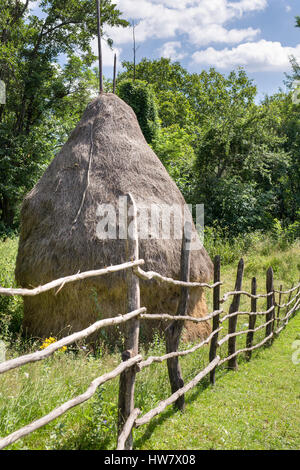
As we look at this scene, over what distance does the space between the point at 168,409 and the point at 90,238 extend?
245cm

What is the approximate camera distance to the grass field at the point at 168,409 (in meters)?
2.83

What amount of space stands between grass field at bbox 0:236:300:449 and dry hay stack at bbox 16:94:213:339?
0.52m

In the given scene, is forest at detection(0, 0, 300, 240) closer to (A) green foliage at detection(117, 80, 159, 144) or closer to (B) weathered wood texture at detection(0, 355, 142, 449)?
(A) green foliage at detection(117, 80, 159, 144)

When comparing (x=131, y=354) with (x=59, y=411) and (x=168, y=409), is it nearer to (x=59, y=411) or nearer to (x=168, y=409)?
(x=59, y=411)

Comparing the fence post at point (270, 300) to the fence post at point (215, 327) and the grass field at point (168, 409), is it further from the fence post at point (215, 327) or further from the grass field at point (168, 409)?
the fence post at point (215, 327)

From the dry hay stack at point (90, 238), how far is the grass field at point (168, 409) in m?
0.52

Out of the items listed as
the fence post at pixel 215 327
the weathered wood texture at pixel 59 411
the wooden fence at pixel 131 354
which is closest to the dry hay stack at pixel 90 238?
the fence post at pixel 215 327

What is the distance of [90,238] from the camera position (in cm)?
532

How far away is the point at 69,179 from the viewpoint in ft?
19.3

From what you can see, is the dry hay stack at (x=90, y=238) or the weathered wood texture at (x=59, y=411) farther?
the dry hay stack at (x=90, y=238)

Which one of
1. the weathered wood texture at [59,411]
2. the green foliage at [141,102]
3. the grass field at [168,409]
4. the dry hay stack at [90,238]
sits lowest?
the grass field at [168,409]

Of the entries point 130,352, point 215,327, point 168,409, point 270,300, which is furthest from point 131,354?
point 270,300

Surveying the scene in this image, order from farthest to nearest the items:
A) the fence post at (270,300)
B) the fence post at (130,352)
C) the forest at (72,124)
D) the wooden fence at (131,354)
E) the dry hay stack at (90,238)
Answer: the forest at (72,124) → the fence post at (270,300) → the dry hay stack at (90,238) → the fence post at (130,352) → the wooden fence at (131,354)
